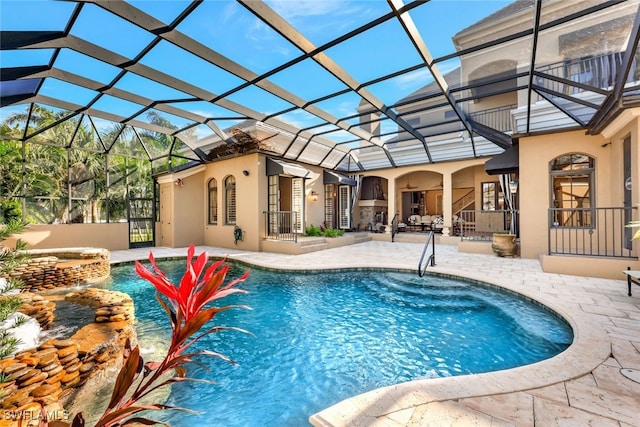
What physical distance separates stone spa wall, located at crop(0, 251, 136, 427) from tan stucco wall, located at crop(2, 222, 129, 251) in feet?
25.5

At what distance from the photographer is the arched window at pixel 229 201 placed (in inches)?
475

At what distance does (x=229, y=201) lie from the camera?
40.1 ft

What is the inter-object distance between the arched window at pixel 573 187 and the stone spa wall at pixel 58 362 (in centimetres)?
1056

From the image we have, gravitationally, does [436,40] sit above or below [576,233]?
above

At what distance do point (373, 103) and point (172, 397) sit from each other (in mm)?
7064

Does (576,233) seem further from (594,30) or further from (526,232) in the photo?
(594,30)

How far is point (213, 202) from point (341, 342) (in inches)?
418

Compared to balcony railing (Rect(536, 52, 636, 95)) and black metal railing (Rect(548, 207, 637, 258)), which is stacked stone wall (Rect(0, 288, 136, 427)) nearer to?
black metal railing (Rect(548, 207, 637, 258))

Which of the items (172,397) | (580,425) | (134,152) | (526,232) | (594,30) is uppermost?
(594,30)

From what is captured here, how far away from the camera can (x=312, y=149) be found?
12.8m

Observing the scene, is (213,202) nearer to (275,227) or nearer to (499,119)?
(275,227)

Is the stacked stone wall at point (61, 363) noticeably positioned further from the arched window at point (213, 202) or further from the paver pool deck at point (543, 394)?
the arched window at point (213, 202)

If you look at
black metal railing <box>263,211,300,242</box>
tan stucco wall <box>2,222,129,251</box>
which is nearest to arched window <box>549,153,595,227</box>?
black metal railing <box>263,211,300,242</box>

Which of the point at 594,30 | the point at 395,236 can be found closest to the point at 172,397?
the point at 594,30
